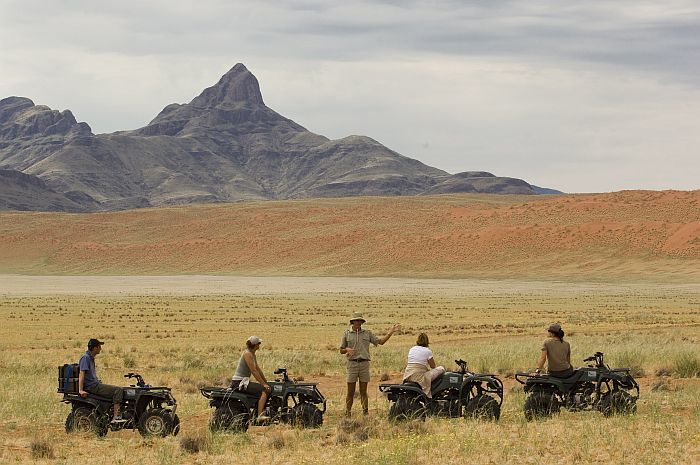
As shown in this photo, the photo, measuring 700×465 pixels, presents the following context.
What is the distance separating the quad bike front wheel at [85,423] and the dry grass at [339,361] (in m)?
0.23

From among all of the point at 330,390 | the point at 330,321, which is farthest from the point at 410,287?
the point at 330,390

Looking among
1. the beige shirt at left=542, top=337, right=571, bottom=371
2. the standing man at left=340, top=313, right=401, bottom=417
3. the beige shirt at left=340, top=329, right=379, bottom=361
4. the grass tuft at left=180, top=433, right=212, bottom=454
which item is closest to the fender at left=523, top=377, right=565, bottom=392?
the beige shirt at left=542, top=337, right=571, bottom=371

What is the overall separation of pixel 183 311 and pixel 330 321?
39.2ft

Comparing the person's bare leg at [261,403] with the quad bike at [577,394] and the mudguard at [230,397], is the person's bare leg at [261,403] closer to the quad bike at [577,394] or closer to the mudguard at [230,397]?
the mudguard at [230,397]

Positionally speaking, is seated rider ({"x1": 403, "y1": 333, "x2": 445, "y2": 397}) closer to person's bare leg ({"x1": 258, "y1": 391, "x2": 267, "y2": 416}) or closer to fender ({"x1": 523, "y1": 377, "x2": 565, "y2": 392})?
fender ({"x1": 523, "y1": 377, "x2": 565, "y2": 392})

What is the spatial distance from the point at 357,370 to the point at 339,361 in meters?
11.2

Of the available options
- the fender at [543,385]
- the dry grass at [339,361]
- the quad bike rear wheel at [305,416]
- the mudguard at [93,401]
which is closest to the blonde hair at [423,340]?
the dry grass at [339,361]

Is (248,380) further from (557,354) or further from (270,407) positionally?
(557,354)

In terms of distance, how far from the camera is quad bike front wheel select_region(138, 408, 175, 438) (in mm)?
14836

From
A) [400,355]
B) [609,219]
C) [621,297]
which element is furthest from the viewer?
[609,219]

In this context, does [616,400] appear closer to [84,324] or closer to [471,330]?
[471,330]

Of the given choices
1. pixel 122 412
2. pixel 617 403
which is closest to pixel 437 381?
pixel 617 403

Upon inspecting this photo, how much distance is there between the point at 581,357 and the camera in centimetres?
2686

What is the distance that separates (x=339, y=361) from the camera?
28.0 metres
